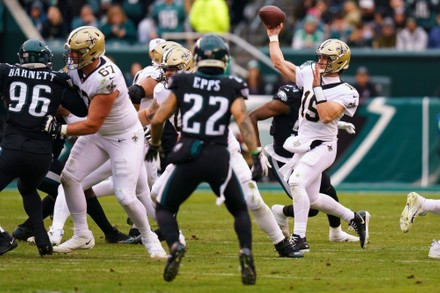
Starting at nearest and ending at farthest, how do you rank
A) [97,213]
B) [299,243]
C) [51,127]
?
[51,127], [299,243], [97,213]

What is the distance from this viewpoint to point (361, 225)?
33.7 ft

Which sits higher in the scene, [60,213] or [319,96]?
[319,96]

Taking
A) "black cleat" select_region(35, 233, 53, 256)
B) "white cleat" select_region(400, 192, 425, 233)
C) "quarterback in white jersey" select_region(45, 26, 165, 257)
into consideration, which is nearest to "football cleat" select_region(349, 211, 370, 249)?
"white cleat" select_region(400, 192, 425, 233)

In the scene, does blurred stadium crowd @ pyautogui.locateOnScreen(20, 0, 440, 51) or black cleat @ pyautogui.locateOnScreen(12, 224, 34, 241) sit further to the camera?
blurred stadium crowd @ pyautogui.locateOnScreen(20, 0, 440, 51)

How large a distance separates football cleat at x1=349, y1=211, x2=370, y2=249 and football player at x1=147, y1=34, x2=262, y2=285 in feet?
8.36

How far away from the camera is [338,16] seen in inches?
827

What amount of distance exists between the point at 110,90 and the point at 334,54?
2.15 metres

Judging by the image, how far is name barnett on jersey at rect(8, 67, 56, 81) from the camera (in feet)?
29.0

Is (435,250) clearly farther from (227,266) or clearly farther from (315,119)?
(227,266)

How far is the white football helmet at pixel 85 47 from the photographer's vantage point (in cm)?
884

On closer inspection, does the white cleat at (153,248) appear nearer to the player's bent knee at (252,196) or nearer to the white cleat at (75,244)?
the white cleat at (75,244)

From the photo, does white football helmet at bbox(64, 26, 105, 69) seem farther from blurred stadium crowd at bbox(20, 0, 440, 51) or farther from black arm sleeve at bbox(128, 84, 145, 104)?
blurred stadium crowd at bbox(20, 0, 440, 51)

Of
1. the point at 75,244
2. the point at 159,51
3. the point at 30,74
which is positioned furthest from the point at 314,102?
the point at 30,74

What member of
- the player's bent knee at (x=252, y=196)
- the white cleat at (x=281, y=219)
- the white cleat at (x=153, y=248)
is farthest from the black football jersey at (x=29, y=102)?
the white cleat at (x=281, y=219)
